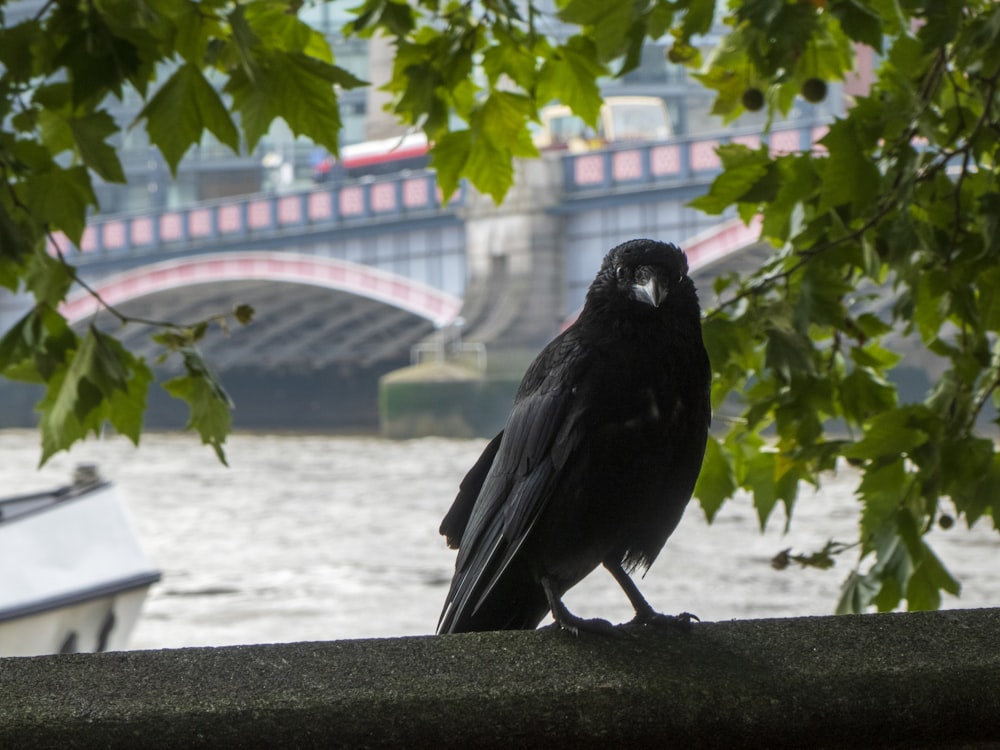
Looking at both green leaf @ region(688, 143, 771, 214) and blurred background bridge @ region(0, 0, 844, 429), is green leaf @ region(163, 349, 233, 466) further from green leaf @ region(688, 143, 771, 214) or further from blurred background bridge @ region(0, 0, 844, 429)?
blurred background bridge @ region(0, 0, 844, 429)

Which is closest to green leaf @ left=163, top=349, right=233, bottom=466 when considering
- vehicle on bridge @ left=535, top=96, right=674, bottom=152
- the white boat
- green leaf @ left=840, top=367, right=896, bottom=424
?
green leaf @ left=840, top=367, right=896, bottom=424

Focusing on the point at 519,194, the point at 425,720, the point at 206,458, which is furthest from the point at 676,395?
the point at 519,194

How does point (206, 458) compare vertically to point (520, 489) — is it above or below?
below

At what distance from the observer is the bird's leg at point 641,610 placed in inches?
52.7

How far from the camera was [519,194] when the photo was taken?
21.6 metres

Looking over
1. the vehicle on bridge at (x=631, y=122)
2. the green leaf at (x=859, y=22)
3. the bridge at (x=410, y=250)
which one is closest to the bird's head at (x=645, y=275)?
the green leaf at (x=859, y=22)

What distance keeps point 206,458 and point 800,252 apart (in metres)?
18.4

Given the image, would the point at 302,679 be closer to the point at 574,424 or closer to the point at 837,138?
the point at 574,424

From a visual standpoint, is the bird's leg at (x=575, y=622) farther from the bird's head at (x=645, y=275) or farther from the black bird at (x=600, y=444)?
the bird's head at (x=645, y=275)

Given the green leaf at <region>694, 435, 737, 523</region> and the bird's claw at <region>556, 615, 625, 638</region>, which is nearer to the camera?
the bird's claw at <region>556, 615, 625, 638</region>

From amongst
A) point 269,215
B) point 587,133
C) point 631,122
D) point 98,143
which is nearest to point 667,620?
point 98,143

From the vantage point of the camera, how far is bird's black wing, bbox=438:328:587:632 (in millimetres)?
1313

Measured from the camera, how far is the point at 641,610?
4.51 feet

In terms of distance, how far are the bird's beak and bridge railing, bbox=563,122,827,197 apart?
16294 mm
